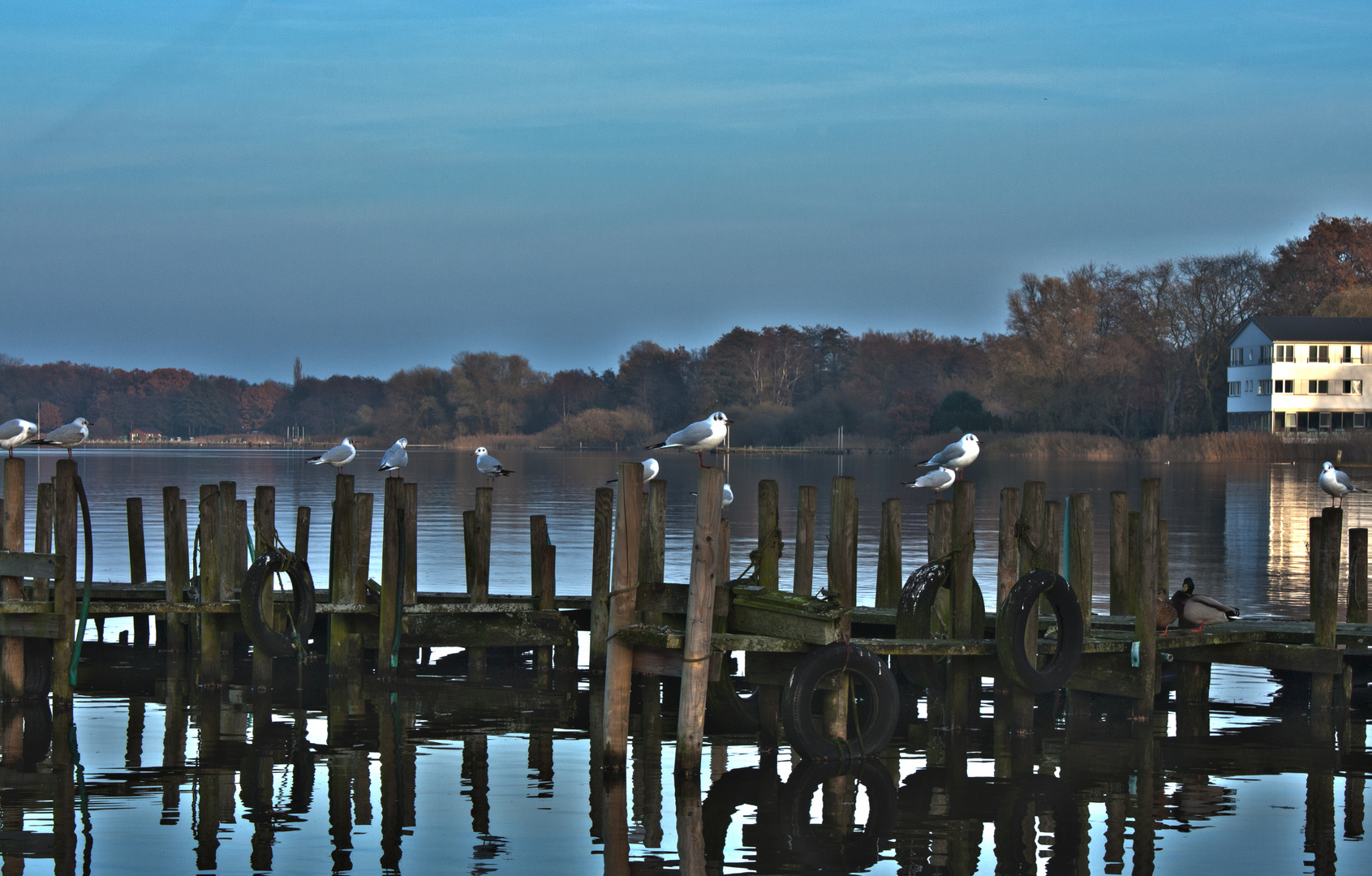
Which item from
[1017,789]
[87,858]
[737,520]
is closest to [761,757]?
[1017,789]

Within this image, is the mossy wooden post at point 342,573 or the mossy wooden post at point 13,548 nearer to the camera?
the mossy wooden post at point 13,548

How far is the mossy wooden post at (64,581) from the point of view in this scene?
12742mm

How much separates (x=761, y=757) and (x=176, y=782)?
4.55 m

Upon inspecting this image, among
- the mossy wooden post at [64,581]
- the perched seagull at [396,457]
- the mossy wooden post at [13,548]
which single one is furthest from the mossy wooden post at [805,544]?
the perched seagull at [396,457]

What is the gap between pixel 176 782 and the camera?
34.4 ft

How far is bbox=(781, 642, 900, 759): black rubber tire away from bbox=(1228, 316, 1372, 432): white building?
81454mm

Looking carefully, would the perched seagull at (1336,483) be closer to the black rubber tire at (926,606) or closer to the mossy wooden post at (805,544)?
the black rubber tire at (926,606)

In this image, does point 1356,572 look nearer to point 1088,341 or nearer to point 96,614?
point 96,614

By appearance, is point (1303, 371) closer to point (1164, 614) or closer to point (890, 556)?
point (1164, 614)

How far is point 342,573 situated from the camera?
571 inches

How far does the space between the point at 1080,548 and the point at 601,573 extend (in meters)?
4.65

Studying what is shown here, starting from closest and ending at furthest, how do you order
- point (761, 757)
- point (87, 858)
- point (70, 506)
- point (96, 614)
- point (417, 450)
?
point (87, 858) → point (761, 757) → point (70, 506) → point (96, 614) → point (417, 450)

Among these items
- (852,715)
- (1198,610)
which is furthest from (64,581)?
(1198,610)

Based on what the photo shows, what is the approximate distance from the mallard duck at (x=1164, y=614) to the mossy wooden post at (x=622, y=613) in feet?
17.6
